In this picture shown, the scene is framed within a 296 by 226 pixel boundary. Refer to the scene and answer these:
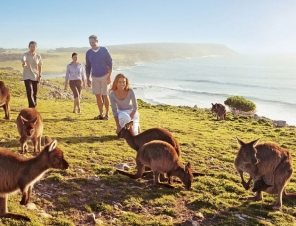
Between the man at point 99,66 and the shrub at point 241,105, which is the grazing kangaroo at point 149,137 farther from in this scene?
the shrub at point 241,105

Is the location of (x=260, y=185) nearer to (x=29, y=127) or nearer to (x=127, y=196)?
(x=127, y=196)

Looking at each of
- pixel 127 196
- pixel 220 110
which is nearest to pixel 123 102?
pixel 127 196

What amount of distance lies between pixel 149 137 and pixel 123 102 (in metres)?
2.30

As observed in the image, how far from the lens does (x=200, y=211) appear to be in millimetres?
6016

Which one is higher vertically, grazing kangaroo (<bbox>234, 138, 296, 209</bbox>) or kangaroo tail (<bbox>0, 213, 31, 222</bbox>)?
grazing kangaroo (<bbox>234, 138, 296, 209</bbox>)

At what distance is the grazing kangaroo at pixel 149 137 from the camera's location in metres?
7.70

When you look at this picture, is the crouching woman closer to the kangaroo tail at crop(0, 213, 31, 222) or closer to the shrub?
the kangaroo tail at crop(0, 213, 31, 222)

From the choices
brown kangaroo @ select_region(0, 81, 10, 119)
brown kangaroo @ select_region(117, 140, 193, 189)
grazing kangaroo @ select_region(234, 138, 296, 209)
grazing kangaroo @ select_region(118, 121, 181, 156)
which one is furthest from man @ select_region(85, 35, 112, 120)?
grazing kangaroo @ select_region(234, 138, 296, 209)

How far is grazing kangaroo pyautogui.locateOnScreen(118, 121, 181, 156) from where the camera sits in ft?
25.3

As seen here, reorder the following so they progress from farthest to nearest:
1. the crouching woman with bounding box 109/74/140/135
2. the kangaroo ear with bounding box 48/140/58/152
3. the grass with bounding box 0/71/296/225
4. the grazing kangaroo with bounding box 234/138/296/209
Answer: the crouching woman with bounding box 109/74/140/135 → the grazing kangaroo with bounding box 234/138/296/209 → the grass with bounding box 0/71/296/225 → the kangaroo ear with bounding box 48/140/58/152

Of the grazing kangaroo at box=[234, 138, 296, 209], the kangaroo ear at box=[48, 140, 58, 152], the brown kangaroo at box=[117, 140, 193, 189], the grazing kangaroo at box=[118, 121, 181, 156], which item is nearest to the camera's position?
the kangaroo ear at box=[48, 140, 58, 152]

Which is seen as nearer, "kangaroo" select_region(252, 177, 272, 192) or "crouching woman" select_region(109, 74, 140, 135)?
"kangaroo" select_region(252, 177, 272, 192)

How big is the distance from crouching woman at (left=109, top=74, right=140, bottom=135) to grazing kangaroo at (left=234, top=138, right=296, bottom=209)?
4.00m

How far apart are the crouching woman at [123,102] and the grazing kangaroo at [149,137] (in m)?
1.24
